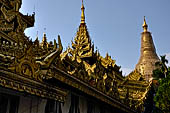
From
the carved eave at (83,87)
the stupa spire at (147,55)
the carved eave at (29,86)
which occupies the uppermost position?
the stupa spire at (147,55)

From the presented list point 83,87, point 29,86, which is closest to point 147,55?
point 83,87

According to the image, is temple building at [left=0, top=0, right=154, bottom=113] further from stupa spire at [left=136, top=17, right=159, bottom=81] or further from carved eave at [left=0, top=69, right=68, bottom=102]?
stupa spire at [left=136, top=17, right=159, bottom=81]

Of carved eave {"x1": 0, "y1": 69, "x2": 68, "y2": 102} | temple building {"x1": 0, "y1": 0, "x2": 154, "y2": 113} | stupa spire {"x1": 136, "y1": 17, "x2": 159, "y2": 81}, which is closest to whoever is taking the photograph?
carved eave {"x1": 0, "y1": 69, "x2": 68, "y2": 102}

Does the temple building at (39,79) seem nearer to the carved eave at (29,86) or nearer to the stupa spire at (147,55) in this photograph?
the carved eave at (29,86)

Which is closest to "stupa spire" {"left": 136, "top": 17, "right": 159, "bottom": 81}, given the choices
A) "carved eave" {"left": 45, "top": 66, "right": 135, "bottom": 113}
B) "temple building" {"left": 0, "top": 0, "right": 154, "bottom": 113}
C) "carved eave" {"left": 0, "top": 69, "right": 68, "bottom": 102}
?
"temple building" {"left": 0, "top": 0, "right": 154, "bottom": 113}

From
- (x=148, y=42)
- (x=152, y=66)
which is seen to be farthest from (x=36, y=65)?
(x=148, y=42)

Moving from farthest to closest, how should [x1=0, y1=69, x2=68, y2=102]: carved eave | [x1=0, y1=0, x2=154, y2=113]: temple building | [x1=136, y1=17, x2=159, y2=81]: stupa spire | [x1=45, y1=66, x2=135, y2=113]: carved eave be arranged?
[x1=136, y1=17, x2=159, y2=81]: stupa spire < [x1=45, y1=66, x2=135, y2=113]: carved eave < [x1=0, y1=0, x2=154, y2=113]: temple building < [x1=0, y1=69, x2=68, y2=102]: carved eave

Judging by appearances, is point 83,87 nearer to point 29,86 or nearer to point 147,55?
point 29,86

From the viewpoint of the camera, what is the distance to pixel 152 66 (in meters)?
35.0

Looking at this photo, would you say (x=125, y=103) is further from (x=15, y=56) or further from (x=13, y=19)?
(x=15, y=56)

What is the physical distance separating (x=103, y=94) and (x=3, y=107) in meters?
3.70

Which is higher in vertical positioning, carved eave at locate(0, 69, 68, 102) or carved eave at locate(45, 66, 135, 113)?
carved eave at locate(45, 66, 135, 113)

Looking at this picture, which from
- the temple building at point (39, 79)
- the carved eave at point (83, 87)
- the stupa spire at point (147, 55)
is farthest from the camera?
the stupa spire at point (147, 55)

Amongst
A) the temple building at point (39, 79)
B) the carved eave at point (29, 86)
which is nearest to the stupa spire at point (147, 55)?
the temple building at point (39, 79)
